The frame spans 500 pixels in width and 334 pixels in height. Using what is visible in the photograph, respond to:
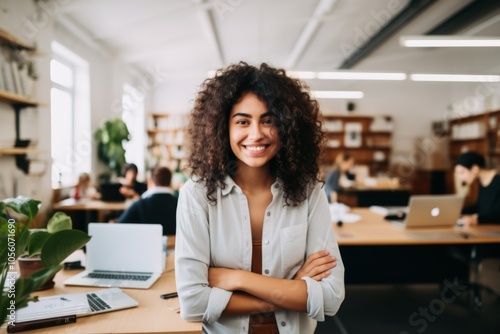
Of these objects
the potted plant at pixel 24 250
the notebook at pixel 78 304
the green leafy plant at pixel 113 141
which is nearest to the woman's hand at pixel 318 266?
the notebook at pixel 78 304

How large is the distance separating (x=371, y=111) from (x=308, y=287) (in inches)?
377

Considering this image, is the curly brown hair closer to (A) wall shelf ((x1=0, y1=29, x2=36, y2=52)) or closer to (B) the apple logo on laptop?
(B) the apple logo on laptop

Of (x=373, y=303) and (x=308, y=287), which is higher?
(x=308, y=287)

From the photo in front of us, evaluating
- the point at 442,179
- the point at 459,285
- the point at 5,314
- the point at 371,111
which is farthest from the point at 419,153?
the point at 5,314

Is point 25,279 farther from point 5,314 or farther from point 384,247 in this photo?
point 384,247

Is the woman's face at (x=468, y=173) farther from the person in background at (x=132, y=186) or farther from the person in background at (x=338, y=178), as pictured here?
the person in background at (x=132, y=186)

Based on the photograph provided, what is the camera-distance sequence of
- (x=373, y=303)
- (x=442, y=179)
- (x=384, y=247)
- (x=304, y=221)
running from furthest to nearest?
(x=442, y=179), (x=373, y=303), (x=384, y=247), (x=304, y=221)

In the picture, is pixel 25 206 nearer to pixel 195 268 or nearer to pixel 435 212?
pixel 195 268

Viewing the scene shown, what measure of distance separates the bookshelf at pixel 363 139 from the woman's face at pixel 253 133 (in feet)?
28.1

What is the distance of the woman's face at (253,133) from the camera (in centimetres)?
134

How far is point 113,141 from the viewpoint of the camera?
5984 millimetres

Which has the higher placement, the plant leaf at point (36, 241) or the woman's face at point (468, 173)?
the woman's face at point (468, 173)

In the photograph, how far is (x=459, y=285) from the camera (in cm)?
338

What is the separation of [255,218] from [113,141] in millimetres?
5146
